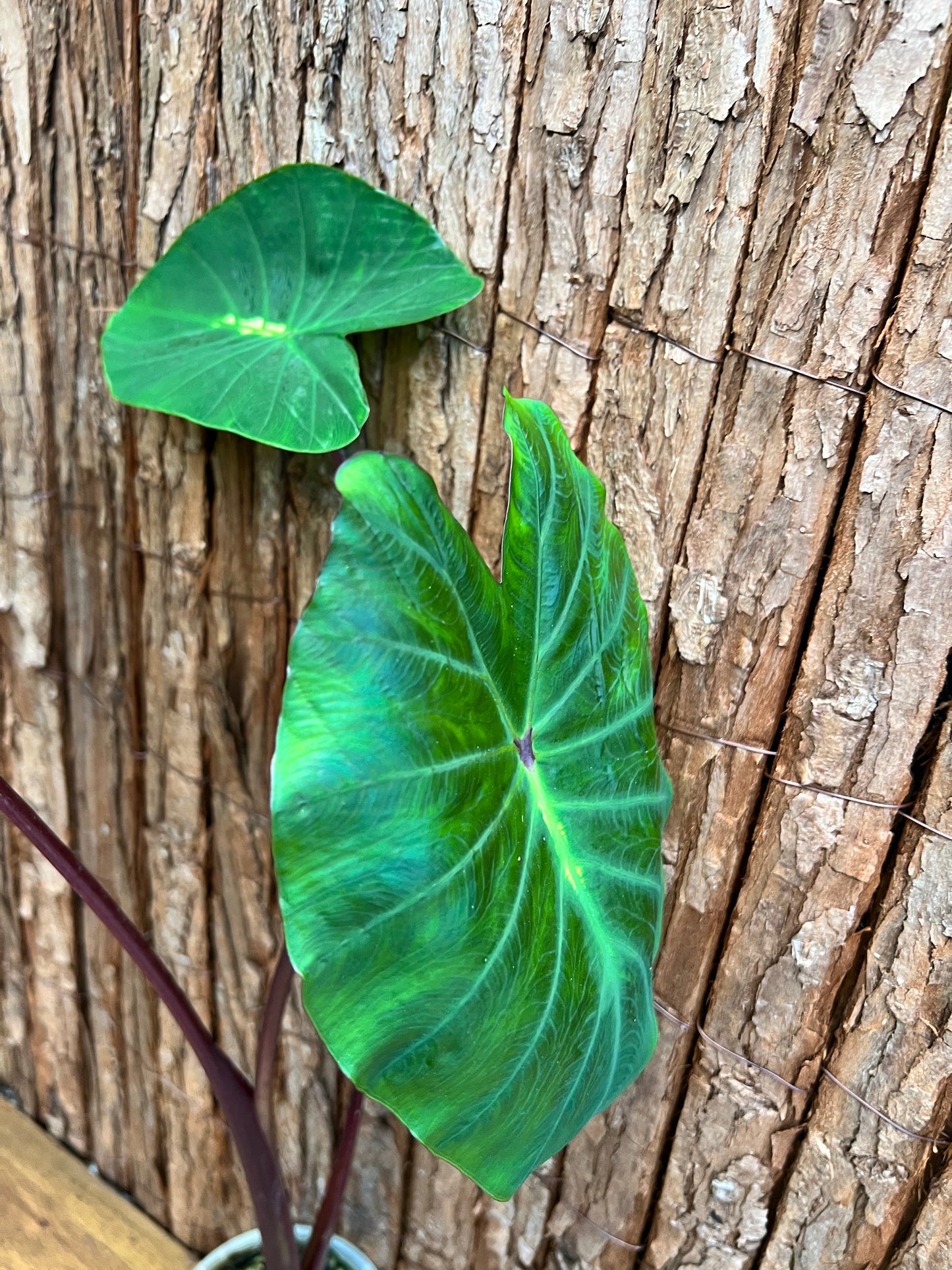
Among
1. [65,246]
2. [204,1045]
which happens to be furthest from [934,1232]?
[65,246]

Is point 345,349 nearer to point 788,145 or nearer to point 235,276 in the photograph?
point 235,276

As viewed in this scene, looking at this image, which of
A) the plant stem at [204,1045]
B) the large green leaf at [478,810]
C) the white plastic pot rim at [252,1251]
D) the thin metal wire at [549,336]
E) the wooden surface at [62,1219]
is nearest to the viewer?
the large green leaf at [478,810]

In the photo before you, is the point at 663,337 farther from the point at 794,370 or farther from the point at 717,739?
the point at 717,739

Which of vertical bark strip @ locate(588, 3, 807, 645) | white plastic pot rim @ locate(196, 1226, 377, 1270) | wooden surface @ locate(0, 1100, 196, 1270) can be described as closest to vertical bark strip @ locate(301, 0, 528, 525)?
vertical bark strip @ locate(588, 3, 807, 645)

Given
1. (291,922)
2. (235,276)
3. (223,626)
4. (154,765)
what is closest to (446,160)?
(235,276)

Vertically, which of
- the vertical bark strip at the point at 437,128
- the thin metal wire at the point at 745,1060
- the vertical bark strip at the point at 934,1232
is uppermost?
the vertical bark strip at the point at 437,128

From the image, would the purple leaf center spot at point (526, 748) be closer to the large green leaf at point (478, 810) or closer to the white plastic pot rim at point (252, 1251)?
the large green leaf at point (478, 810)

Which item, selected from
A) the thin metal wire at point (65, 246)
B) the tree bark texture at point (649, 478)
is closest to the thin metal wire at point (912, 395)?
the tree bark texture at point (649, 478)

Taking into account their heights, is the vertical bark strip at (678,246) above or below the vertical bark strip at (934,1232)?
above
